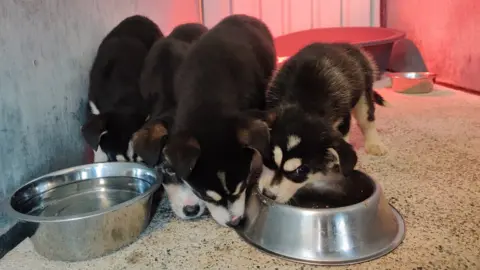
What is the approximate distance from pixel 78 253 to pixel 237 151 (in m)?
0.64

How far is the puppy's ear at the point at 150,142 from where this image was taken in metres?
1.77

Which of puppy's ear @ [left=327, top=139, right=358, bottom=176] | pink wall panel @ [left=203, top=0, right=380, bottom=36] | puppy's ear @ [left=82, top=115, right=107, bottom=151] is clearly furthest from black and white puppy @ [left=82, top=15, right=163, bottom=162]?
pink wall panel @ [left=203, top=0, right=380, bottom=36]

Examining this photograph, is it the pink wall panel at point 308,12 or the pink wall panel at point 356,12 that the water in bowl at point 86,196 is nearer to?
the pink wall panel at point 308,12

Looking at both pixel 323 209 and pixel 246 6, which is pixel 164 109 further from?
pixel 246 6

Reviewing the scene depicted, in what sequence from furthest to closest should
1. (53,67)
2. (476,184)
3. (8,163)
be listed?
(53,67), (476,184), (8,163)

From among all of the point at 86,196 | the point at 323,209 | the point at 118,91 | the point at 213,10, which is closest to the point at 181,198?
the point at 86,196

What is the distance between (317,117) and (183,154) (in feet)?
2.10

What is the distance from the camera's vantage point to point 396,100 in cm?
379

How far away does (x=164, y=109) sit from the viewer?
7.39 ft

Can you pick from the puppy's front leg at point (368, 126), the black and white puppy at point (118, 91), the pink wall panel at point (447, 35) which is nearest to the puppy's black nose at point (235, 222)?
the black and white puppy at point (118, 91)

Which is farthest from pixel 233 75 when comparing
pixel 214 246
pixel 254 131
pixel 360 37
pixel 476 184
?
pixel 360 37

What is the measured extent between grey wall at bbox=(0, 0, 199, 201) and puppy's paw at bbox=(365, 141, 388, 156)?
1459 mm

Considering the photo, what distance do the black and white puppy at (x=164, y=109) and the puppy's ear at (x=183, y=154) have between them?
94 mm

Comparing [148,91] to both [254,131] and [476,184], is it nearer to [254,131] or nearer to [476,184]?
[254,131]
